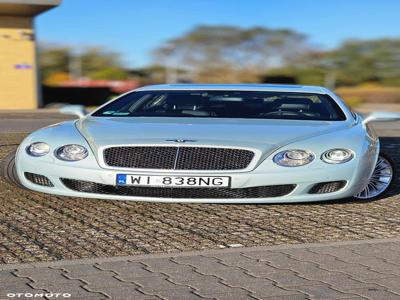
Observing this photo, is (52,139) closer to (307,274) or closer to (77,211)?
(77,211)

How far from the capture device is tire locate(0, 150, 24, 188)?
6.80m

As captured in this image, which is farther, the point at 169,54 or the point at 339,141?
the point at 169,54

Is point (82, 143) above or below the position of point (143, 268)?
above

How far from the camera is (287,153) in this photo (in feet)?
20.3

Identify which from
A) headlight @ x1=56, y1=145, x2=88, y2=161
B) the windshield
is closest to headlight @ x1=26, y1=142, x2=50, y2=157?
headlight @ x1=56, y1=145, x2=88, y2=161

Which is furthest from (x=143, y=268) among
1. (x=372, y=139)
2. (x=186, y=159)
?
(x=372, y=139)

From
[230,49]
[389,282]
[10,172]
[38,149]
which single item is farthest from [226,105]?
[230,49]

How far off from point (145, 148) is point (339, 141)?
1.68 m

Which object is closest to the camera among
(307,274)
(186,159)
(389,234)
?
(307,274)

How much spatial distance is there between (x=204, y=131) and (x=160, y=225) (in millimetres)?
1042

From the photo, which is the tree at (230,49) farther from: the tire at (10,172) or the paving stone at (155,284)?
the paving stone at (155,284)

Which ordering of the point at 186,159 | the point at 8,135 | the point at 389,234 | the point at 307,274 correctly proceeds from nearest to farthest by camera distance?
1. the point at 307,274
2. the point at 389,234
3. the point at 186,159
4. the point at 8,135

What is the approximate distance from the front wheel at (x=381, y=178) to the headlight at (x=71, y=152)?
2.68m

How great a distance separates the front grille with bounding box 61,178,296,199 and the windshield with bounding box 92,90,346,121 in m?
1.14
